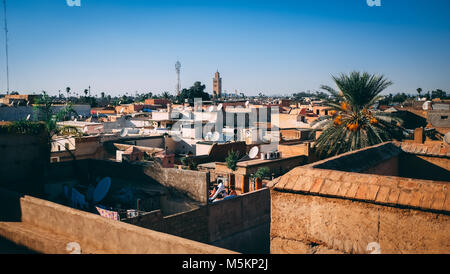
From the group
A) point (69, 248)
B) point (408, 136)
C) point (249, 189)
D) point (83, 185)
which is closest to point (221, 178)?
point (249, 189)

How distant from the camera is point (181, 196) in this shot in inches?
490

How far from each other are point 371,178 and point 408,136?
16.2 metres

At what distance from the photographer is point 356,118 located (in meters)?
11.8

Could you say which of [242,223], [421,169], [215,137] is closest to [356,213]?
[421,169]

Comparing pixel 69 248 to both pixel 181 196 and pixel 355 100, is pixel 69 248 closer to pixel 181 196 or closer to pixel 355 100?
pixel 181 196

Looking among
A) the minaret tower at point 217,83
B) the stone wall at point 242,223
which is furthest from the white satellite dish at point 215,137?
the minaret tower at point 217,83

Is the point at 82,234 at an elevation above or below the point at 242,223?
above

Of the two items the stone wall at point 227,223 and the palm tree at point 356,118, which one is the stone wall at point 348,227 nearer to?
the stone wall at point 227,223

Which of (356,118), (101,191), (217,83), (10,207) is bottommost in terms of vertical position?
(101,191)

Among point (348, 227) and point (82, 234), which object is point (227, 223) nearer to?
point (82, 234)

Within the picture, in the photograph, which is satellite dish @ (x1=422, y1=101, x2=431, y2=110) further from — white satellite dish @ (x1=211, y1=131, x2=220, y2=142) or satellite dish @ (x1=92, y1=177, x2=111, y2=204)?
satellite dish @ (x1=92, y1=177, x2=111, y2=204)

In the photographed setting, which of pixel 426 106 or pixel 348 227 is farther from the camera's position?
pixel 426 106

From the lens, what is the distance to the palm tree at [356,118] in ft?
37.1
